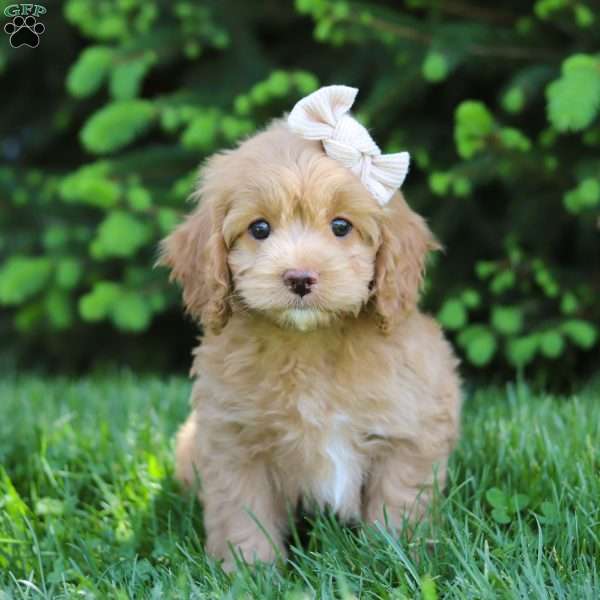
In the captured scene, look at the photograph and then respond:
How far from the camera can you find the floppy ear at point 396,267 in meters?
2.91

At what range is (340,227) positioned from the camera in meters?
2.87

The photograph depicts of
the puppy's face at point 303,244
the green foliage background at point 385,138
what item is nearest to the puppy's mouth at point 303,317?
the puppy's face at point 303,244

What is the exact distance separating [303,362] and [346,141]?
2.35 feet

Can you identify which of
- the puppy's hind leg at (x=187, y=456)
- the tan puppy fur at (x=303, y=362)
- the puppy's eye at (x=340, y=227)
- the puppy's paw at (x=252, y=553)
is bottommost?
the puppy's paw at (x=252, y=553)

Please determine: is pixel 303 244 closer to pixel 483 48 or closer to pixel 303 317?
pixel 303 317

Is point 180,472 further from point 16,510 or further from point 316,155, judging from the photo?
point 316,155

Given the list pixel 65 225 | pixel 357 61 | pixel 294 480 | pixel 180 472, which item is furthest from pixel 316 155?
pixel 65 225

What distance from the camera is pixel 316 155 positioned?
2816mm

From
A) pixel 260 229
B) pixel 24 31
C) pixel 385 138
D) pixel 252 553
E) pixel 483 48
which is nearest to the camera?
pixel 260 229

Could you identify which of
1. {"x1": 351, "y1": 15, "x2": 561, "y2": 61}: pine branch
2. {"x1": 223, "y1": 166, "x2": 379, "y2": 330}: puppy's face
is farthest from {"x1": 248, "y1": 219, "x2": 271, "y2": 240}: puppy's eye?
{"x1": 351, "y1": 15, "x2": 561, "y2": 61}: pine branch

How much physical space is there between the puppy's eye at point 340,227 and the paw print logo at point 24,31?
3.56 m

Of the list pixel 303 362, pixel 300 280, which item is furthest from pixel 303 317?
pixel 303 362

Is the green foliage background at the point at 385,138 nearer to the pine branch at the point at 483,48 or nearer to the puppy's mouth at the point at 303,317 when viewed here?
the pine branch at the point at 483,48

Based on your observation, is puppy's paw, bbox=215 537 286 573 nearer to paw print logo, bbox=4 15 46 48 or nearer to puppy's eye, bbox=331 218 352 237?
puppy's eye, bbox=331 218 352 237
